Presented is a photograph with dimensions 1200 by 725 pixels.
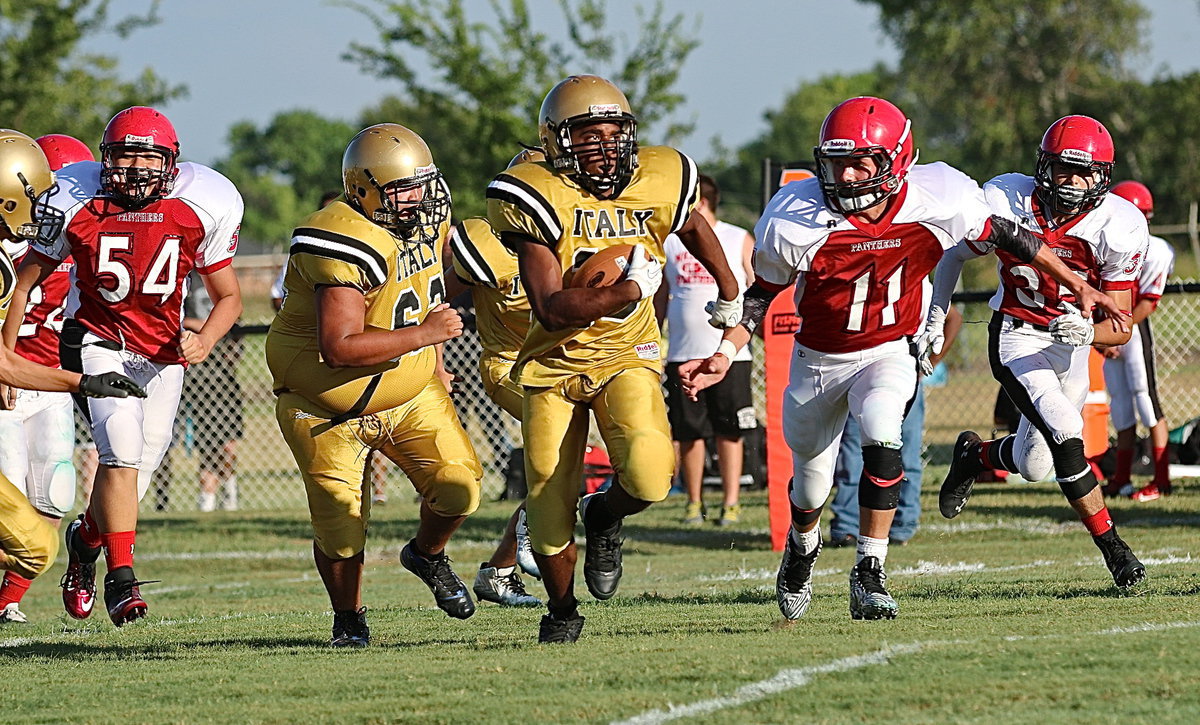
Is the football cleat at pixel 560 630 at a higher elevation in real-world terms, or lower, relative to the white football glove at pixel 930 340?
lower

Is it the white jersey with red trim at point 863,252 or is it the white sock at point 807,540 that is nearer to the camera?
the white jersey with red trim at point 863,252

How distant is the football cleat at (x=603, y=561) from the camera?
5.34m


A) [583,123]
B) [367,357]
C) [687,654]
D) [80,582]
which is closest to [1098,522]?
[687,654]

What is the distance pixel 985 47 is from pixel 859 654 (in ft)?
133

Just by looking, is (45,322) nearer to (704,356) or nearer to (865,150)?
(865,150)

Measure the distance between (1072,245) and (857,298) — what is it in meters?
1.64

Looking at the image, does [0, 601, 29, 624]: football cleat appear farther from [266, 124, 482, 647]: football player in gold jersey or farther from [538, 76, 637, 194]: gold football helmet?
[538, 76, 637, 194]: gold football helmet

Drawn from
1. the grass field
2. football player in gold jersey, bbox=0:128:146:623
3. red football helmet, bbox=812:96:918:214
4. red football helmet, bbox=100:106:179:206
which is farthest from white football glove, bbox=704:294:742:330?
red football helmet, bbox=100:106:179:206

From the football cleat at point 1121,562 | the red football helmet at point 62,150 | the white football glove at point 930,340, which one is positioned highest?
the red football helmet at point 62,150

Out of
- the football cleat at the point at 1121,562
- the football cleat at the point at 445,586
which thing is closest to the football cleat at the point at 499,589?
the football cleat at the point at 445,586

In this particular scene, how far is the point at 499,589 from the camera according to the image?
6.99m

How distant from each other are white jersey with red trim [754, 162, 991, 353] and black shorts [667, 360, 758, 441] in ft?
13.7

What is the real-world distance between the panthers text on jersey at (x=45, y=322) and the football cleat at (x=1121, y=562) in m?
4.76

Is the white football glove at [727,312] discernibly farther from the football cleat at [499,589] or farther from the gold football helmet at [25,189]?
the gold football helmet at [25,189]
